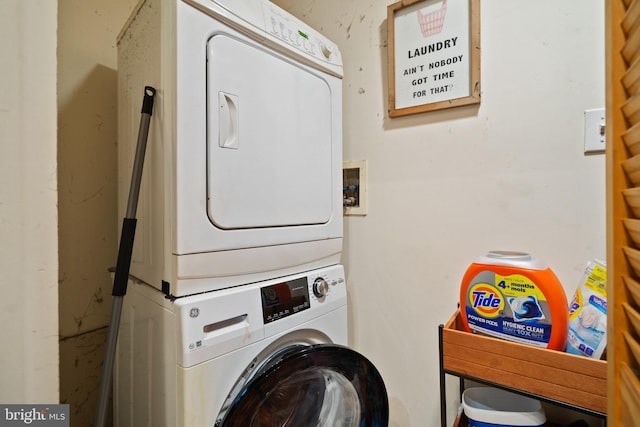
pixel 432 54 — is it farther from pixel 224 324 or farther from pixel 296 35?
pixel 224 324

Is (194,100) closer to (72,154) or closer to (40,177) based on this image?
(40,177)

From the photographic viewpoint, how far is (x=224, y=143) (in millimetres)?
868

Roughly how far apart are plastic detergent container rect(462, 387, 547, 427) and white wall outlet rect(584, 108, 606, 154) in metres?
0.83

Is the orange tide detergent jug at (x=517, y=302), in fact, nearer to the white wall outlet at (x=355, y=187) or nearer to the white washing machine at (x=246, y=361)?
the white washing machine at (x=246, y=361)

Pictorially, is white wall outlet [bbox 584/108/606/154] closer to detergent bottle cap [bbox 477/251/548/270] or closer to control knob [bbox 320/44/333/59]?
detergent bottle cap [bbox 477/251/548/270]

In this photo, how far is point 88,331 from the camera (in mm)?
1261

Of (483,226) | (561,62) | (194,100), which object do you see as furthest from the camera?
(483,226)

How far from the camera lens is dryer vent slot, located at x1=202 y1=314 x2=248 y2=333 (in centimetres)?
81

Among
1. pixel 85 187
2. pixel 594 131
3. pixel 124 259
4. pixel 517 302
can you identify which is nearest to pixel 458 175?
pixel 594 131

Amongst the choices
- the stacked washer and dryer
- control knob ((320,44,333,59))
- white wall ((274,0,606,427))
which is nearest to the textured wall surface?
the stacked washer and dryer

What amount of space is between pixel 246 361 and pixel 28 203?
0.62 metres

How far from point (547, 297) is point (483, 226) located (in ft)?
1.27

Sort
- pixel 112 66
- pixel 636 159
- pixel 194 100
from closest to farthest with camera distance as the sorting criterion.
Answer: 1. pixel 636 159
2. pixel 194 100
3. pixel 112 66

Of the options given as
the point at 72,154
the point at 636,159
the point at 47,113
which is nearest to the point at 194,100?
the point at 47,113
